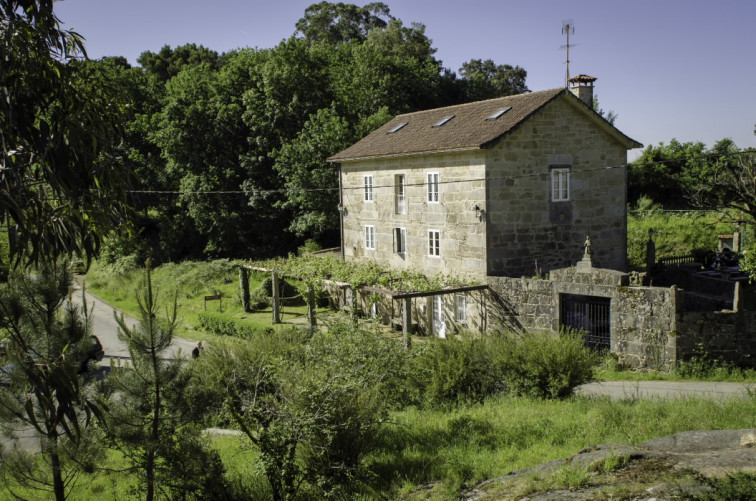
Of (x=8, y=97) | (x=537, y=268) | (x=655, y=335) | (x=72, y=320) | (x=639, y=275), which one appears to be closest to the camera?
(x=8, y=97)

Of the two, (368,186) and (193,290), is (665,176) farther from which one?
(193,290)

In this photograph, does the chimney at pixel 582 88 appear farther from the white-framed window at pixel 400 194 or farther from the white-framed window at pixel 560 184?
the white-framed window at pixel 400 194

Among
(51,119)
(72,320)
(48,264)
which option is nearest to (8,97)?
(51,119)

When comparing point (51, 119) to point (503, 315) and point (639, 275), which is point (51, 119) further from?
point (639, 275)

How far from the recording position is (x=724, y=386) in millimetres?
13461

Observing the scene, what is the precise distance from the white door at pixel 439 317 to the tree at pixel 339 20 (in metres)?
42.7

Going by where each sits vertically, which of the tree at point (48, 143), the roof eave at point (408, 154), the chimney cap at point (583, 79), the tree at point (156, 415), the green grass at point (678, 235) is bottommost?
the tree at point (156, 415)

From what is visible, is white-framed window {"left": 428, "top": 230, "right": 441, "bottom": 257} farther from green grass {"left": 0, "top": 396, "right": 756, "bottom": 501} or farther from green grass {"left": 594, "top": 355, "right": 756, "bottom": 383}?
green grass {"left": 0, "top": 396, "right": 756, "bottom": 501}

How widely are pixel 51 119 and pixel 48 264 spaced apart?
1.66 m

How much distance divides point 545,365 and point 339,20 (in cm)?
5369

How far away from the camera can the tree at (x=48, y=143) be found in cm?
633

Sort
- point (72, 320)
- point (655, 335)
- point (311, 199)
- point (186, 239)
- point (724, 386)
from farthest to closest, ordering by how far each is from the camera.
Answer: point (186, 239) < point (311, 199) < point (655, 335) < point (724, 386) < point (72, 320)

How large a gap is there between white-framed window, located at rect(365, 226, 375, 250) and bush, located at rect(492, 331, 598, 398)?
12493mm

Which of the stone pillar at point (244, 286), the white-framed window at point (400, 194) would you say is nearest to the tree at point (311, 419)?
the white-framed window at point (400, 194)
